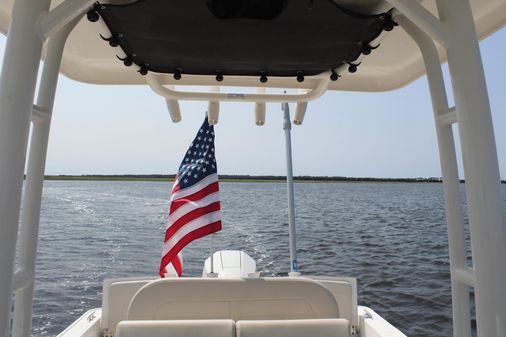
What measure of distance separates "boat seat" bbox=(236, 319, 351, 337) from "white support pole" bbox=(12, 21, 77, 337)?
3.61ft

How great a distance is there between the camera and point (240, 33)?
1510mm

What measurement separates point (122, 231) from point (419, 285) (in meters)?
11.6

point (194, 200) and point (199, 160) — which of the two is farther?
point (199, 160)

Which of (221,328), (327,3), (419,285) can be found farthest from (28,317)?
(419,285)

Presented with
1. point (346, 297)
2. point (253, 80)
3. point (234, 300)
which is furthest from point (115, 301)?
point (253, 80)

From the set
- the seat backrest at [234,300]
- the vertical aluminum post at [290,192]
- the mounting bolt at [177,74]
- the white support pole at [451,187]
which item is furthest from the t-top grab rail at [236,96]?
the vertical aluminum post at [290,192]

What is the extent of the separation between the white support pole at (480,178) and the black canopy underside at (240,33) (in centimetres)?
40

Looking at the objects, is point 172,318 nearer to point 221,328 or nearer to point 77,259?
point 221,328

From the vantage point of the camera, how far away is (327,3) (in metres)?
1.33

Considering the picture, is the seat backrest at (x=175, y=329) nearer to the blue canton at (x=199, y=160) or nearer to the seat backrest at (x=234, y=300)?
the seat backrest at (x=234, y=300)

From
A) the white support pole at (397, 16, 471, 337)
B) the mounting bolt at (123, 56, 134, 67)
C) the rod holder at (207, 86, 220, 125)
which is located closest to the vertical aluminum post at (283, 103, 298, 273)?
the rod holder at (207, 86, 220, 125)

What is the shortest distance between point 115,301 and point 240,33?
2.37 meters

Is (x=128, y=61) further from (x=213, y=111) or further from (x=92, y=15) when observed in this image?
(x=213, y=111)

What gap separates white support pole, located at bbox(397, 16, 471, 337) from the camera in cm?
133
